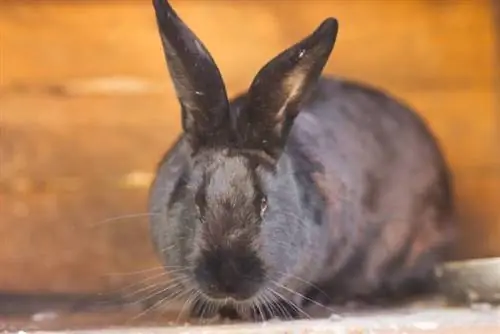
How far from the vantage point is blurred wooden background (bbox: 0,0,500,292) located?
1.72 m

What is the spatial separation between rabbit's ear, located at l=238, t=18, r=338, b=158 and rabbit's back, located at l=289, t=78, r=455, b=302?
14 centimetres

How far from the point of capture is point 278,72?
Result: 1291mm

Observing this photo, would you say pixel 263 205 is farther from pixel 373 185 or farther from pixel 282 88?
pixel 373 185

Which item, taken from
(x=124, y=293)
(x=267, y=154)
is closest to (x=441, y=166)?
(x=267, y=154)

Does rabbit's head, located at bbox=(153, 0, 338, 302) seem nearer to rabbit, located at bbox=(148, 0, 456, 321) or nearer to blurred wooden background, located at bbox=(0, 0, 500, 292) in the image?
rabbit, located at bbox=(148, 0, 456, 321)

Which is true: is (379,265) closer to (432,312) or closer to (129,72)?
(432,312)

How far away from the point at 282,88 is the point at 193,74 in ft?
0.37

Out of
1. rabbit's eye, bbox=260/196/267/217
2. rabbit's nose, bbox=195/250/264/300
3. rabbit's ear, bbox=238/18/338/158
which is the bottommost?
rabbit's nose, bbox=195/250/264/300

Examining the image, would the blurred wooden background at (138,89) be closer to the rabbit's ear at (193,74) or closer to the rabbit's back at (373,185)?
the rabbit's back at (373,185)

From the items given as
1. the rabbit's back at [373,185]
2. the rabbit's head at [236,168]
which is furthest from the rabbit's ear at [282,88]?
the rabbit's back at [373,185]

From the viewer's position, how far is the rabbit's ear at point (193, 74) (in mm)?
1279

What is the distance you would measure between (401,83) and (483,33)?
16cm

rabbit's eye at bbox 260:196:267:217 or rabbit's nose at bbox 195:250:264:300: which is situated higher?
rabbit's eye at bbox 260:196:267:217

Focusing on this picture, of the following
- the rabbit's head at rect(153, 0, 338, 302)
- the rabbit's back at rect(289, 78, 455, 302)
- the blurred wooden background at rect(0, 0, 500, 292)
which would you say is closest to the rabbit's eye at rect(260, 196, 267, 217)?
the rabbit's head at rect(153, 0, 338, 302)
